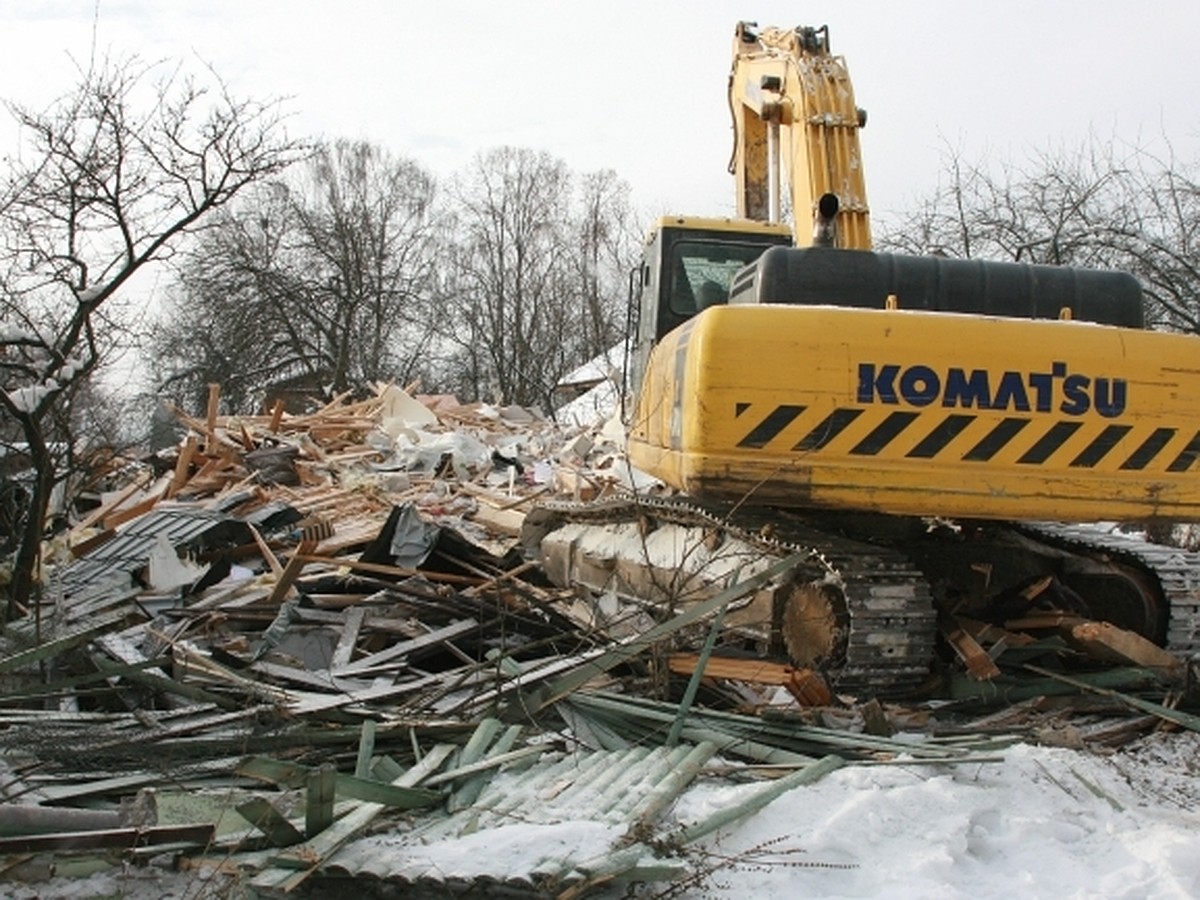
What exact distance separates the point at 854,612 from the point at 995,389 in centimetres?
123

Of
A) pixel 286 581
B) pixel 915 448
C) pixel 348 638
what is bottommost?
pixel 348 638

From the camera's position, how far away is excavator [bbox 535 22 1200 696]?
5.61 metres

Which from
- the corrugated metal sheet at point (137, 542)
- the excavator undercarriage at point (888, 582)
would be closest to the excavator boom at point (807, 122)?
the excavator undercarriage at point (888, 582)

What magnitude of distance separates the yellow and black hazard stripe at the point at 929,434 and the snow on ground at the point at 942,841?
149 centimetres

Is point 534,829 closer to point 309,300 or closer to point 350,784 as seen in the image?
point 350,784

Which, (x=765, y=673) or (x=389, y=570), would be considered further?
(x=389, y=570)

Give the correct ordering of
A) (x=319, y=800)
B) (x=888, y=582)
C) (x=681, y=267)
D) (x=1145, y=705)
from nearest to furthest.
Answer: (x=319, y=800) → (x=1145, y=705) → (x=888, y=582) → (x=681, y=267)

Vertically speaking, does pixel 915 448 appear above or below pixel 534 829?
above

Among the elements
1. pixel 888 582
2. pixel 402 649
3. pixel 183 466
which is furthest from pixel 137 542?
pixel 888 582

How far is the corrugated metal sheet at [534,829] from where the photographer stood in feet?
11.3

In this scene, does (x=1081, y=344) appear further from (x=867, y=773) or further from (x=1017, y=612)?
(x=867, y=773)

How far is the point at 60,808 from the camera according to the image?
3957 mm

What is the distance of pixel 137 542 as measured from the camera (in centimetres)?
1022

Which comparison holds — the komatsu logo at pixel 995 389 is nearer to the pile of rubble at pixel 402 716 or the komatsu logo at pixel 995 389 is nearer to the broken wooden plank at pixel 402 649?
the pile of rubble at pixel 402 716
